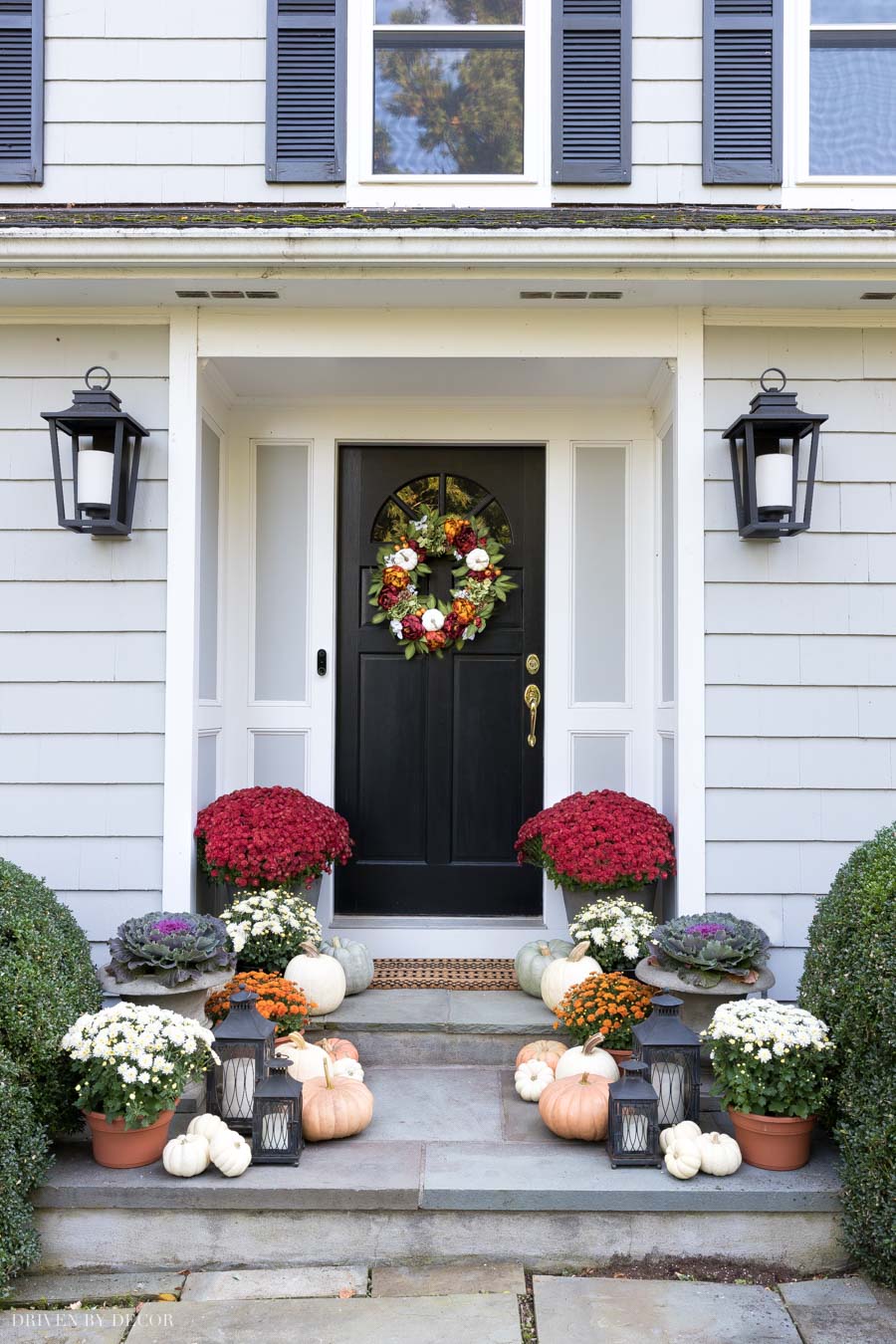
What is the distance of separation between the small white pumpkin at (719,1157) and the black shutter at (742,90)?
3.17 meters

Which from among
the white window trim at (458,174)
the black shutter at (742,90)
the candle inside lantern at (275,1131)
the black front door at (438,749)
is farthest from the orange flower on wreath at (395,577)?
the candle inside lantern at (275,1131)

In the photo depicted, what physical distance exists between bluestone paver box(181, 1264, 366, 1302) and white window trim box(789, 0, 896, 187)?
12.4 feet

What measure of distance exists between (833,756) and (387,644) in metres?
1.86

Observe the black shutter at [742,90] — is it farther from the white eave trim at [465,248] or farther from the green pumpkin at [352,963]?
the green pumpkin at [352,963]

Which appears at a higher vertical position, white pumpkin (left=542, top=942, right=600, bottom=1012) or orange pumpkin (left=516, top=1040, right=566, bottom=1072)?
white pumpkin (left=542, top=942, right=600, bottom=1012)

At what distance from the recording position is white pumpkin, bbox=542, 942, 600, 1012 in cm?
365

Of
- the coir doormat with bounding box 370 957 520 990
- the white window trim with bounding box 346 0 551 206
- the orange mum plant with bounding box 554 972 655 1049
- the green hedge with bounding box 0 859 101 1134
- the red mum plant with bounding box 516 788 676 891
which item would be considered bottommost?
the coir doormat with bounding box 370 957 520 990

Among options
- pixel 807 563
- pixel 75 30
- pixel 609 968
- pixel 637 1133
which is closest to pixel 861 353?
pixel 807 563

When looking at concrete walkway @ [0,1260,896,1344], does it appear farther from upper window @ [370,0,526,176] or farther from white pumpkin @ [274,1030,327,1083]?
upper window @ [370,0,526,176]

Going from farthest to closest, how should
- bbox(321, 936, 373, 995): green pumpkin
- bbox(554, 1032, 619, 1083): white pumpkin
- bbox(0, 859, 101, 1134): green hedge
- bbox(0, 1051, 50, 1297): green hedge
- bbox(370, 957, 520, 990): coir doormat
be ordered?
bbox(370, 957, 520, 990): coir doormat < bbox(321, 936, 373, 995): green pumpkin < bbox(554, 1032, 619, 1083): white pumpkin < bbox(0, 859, 101, 1134): green hedge < bbox(0, 1051, 50, 1297): green hedge

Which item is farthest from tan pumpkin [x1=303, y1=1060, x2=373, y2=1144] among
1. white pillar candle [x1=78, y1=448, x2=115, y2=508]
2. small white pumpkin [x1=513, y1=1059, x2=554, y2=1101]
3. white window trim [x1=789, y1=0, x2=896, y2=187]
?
white window trim [x1=789, y1=0, x2=896, y2=187]

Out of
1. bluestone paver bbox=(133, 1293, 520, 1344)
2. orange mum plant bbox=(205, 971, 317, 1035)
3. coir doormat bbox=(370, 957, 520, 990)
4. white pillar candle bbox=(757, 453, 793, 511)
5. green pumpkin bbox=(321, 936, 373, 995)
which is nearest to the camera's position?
bluestone paver bbox=(133, 1293, 520, 1344)

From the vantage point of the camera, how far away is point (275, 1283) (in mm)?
2668

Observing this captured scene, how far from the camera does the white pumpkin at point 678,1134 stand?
2.90 metres
